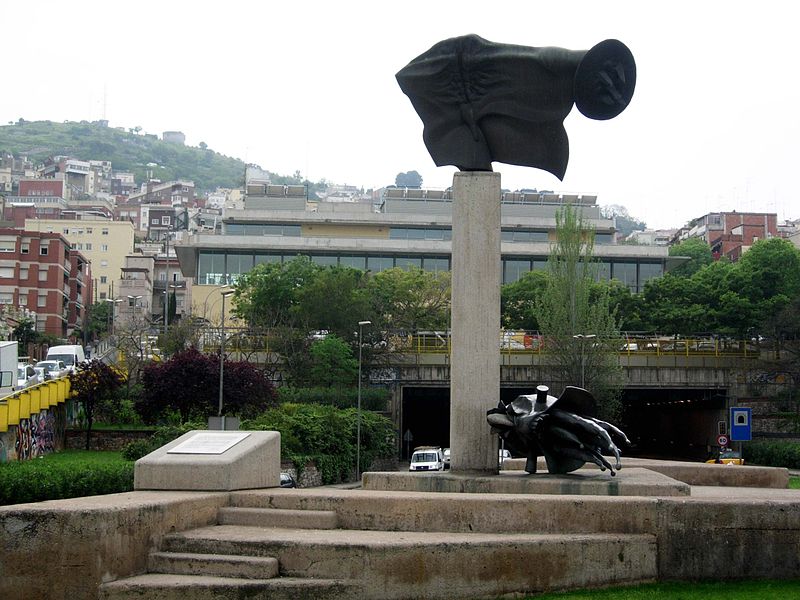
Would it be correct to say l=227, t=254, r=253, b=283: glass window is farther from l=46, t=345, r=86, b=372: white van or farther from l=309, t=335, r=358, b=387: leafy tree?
l=309, t=335, r=358, b=387: leafy tree

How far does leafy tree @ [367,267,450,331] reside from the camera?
193ft

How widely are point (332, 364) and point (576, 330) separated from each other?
1070 cm

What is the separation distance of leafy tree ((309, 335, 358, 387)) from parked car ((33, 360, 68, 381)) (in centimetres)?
1046

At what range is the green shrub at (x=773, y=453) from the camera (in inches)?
1668

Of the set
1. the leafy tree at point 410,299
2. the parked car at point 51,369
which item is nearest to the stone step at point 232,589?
the parked car at point 51,369

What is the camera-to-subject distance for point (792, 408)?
166 feet

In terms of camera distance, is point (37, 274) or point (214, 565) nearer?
point (214, 565)

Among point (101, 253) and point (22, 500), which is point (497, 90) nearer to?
point (22, 500)

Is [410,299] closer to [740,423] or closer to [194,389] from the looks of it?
[194,389]

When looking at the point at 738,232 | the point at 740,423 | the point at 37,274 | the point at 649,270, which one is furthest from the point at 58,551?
the point at 738,232

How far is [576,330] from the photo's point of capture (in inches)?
1988

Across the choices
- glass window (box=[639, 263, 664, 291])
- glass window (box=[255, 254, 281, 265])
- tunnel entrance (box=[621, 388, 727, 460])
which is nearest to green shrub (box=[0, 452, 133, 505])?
tunnel entrance (box=[621, 388, 727, 460])

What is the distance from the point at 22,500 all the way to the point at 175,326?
3751cm

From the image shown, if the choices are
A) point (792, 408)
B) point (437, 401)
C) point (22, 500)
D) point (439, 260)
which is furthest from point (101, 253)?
point (22, 500)
